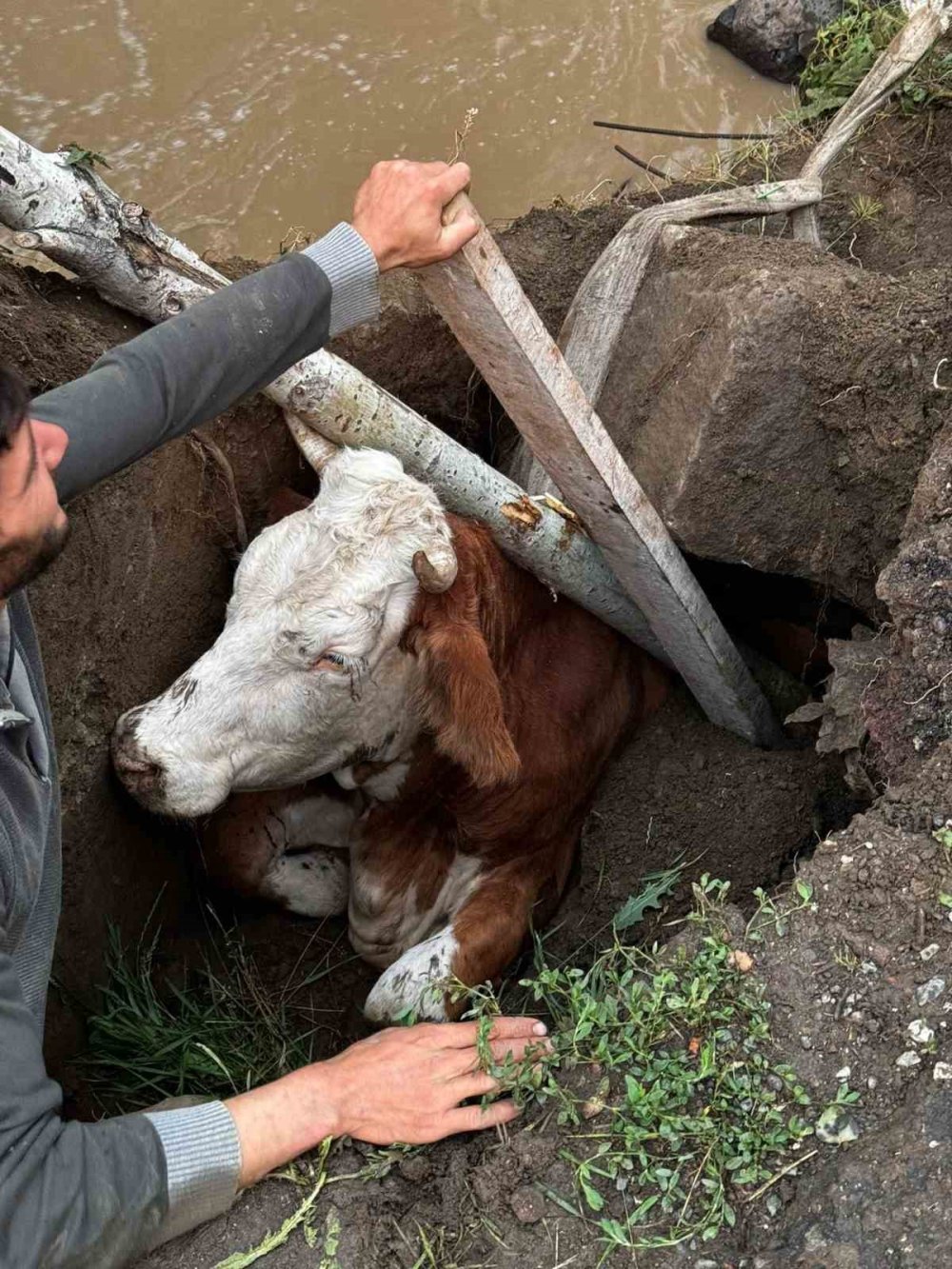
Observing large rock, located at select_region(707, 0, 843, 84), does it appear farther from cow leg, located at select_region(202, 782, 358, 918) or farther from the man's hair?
the man's hair

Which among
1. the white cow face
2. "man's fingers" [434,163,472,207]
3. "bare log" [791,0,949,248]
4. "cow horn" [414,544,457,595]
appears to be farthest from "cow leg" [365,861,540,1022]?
"bare log" [791,0,949,248]

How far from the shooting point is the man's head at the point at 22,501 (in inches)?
92.4

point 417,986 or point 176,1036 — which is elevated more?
point 176,1036

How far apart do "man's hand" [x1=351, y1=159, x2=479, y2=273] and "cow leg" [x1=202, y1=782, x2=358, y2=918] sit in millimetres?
2102

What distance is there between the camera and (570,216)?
5.69 meters

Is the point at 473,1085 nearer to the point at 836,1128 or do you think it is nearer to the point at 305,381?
the point at 836,1128

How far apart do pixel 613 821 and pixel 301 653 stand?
4.69 feet

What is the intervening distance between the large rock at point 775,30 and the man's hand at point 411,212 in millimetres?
7168

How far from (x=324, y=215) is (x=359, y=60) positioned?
198 cm

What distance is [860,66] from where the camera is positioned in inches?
261

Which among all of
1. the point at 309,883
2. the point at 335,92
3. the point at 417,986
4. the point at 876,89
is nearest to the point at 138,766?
the point at 417,986

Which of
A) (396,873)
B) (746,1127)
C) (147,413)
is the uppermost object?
(147,413)

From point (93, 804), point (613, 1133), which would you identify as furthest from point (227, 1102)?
point (93, 804)

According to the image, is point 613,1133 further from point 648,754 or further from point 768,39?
point 768,39
